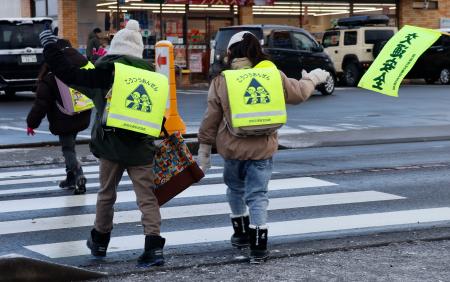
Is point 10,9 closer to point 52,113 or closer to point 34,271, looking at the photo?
point 52,113

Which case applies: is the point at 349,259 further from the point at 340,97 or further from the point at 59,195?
the point at 340,97

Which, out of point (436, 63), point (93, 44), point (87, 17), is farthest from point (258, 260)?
point (87, 17)

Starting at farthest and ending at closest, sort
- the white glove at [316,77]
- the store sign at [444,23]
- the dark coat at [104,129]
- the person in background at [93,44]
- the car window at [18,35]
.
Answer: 1. the store sign at [444,23]
2. the person in background at [93,44]
3. the car window at [18,35]
4. the white glove at [316,77]
5. the dark coat at [104,129]

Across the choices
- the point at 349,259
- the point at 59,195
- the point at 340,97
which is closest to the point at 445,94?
the point at 340,97

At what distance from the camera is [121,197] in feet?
30.6

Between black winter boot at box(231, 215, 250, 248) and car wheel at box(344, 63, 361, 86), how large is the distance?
940 inches

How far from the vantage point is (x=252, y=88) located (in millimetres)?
6324

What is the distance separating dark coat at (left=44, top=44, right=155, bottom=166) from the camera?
6.12 metres

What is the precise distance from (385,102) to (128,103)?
17.0 metres

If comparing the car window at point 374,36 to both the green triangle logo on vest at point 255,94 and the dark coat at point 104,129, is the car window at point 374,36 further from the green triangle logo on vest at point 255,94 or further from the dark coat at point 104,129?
the dark coat at point 104,129

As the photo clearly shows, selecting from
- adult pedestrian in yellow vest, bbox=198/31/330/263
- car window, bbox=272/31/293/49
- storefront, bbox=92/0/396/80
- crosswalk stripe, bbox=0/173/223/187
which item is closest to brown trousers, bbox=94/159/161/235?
adult pedestrian in yellow vest, bbox=198/31/330/263

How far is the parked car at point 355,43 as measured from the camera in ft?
98.0

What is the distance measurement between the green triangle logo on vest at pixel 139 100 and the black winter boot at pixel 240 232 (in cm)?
121

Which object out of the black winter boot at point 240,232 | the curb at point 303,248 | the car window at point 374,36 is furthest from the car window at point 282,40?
the black winter boot at point 240,232
